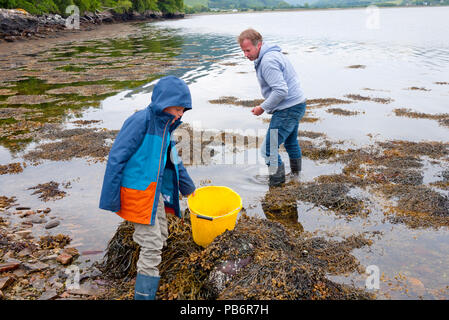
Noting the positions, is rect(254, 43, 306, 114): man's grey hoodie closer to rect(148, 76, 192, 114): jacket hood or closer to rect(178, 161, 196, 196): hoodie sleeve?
rect(178, 161, 196, 196): hoodie sleeve

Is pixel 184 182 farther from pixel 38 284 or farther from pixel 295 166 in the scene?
pixel 295 166

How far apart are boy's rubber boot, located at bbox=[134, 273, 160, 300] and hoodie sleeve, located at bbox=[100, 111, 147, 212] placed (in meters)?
0.78

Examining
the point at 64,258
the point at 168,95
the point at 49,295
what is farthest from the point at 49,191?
the point at 168,95

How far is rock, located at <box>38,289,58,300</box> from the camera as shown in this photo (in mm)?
3699

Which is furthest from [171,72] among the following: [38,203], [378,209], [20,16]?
[20,16]

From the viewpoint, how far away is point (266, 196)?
20.8ft

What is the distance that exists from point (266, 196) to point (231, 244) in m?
2.64

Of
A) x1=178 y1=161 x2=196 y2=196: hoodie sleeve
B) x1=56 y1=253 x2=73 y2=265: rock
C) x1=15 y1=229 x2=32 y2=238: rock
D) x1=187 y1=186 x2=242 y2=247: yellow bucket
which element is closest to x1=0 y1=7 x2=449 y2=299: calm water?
x1=56 y1=253 x2=73 y2=265: rock

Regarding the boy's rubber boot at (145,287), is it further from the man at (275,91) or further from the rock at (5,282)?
the man at (275,91)

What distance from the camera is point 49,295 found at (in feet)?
12.3

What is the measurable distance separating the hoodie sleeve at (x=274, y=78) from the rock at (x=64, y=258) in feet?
12.3

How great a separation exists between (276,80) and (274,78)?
46mm

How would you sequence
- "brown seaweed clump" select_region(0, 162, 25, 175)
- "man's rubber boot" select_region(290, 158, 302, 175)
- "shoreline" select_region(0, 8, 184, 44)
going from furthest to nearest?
"shoreline" select_region(0, 8, 184, 44) < "brown seaweed clump" select_region(0, 162, 25, 175) < "man's rubber boot" select_region(290, 158, 302, 175)

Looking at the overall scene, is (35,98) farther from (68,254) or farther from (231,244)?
(231,244)
